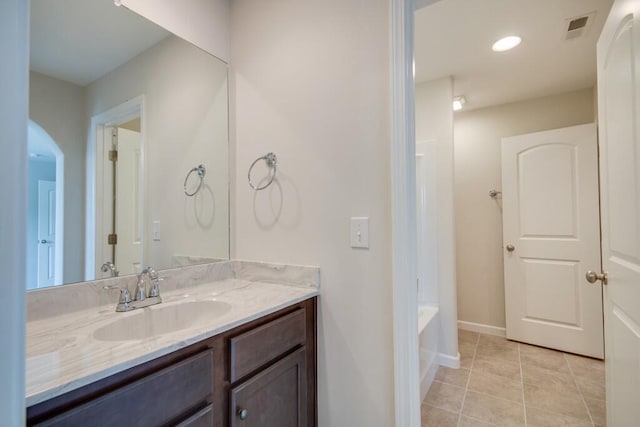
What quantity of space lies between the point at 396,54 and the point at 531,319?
2790 millimetres

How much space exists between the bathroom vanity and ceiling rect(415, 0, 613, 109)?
1.47 meters

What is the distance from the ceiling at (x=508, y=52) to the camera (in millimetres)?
1675

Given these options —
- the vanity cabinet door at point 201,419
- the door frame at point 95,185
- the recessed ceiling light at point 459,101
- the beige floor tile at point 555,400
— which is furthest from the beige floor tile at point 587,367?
the door frame at point 95,185

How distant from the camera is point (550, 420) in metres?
1.72

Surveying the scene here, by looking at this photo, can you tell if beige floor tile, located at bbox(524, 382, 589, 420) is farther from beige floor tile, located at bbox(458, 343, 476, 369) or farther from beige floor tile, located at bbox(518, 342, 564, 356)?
beige floor tile, located at bbox(518, 342, 564, 356)

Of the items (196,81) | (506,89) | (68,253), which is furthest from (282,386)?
(506,89)

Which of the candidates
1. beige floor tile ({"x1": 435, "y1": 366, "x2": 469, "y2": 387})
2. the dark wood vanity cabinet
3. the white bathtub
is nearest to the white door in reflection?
the dark wood vanity cabinet

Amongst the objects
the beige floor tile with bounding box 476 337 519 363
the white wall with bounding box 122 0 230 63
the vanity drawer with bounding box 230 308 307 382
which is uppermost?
the white wall with bounding box 122 0 230 63

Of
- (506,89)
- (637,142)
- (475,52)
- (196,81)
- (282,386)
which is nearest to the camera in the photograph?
(637,142)

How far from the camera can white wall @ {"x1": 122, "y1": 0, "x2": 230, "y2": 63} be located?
130 centimetres

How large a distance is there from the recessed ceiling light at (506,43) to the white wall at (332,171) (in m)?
1.24

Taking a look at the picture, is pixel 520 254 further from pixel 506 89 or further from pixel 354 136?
pixel 354 136

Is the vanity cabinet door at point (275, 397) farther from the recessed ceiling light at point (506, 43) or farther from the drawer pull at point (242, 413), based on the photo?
the recessed ceiling light at point (506, 43)

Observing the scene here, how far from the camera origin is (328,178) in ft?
4.35
